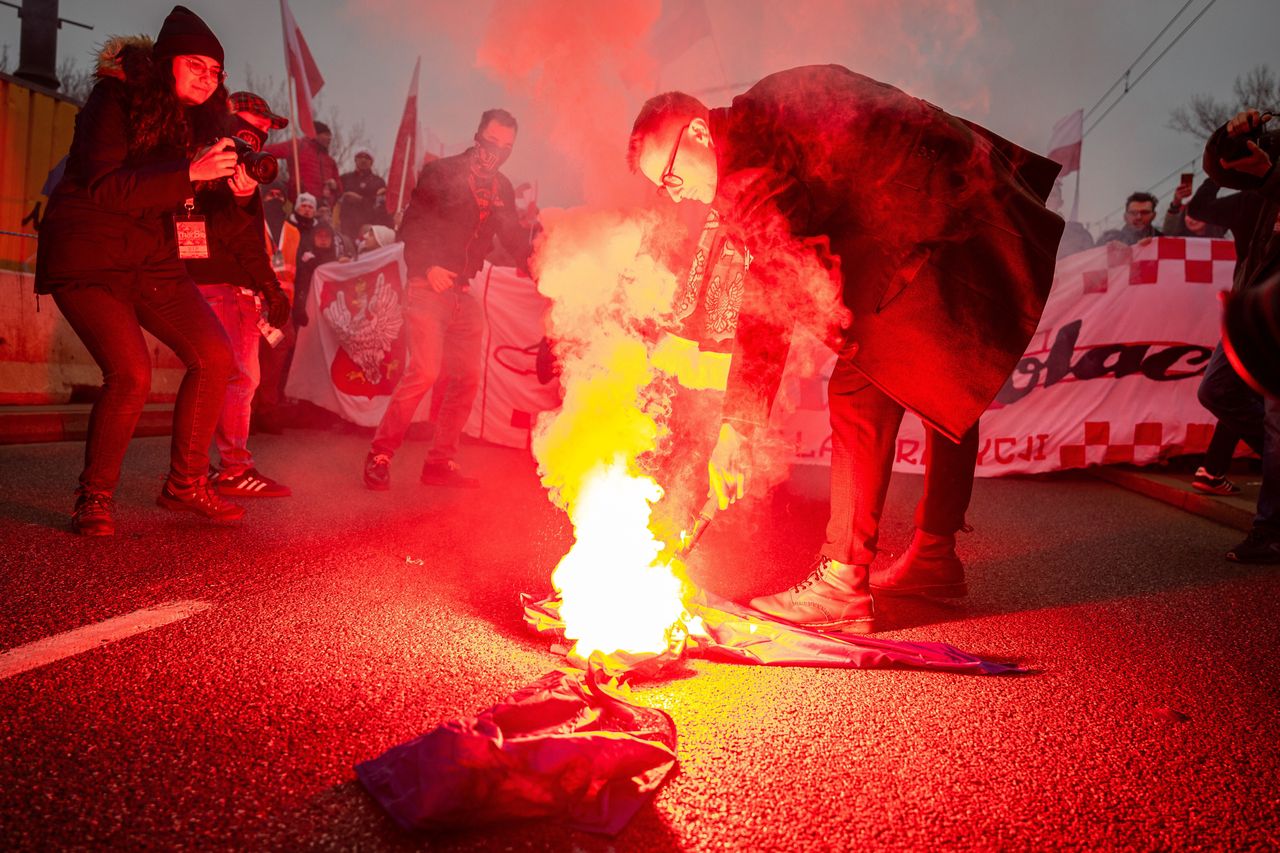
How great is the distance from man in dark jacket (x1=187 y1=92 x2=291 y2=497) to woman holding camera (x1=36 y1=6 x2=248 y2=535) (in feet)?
0.83

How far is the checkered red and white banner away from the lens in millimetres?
6852

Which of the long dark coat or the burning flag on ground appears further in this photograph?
the long dark coat

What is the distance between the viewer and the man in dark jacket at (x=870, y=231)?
257cm

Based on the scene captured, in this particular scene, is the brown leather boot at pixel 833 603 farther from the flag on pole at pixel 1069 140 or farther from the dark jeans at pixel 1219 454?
the flag on pole at pixel 1069 140

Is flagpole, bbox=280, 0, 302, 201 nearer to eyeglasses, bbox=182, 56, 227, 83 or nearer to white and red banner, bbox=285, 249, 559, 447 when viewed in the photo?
white and red banner, bbox=285, 249, 559, 447

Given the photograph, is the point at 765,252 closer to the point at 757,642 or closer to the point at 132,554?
the point at 757,642

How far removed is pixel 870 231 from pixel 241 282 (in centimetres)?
321

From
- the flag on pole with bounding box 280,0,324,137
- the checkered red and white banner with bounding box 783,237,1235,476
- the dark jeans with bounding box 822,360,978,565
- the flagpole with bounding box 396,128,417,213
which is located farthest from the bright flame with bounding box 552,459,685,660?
the flagpole with bounding box 396,128,417,213

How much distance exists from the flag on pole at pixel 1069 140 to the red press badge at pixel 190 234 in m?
12.6

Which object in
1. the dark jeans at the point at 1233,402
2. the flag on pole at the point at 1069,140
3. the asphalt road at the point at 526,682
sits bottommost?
the asphalt road at the point at 526,682

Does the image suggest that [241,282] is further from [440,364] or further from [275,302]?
[440,364]

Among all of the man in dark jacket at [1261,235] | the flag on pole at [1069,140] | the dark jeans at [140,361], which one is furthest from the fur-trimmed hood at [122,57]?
the flag on pole at [1069,140]

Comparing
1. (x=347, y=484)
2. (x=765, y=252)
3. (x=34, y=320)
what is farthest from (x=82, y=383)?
(x=765, y=252)

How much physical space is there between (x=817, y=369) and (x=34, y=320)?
22.0 feet
